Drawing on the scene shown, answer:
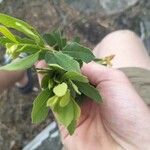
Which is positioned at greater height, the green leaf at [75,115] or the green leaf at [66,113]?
the green leaf at [66,113]

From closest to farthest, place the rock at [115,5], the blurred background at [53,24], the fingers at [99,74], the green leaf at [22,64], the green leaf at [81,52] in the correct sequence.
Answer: the green leaf at [22,64] < the green leaf at [81,52] < the fingers at [99,74] < the blurred background at [53,24] < the rock at [115,5]

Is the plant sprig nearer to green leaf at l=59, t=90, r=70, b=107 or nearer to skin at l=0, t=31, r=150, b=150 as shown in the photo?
green leaf at l=59, t=90, r=70, b=107

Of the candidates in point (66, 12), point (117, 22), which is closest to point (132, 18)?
point (117, 22)

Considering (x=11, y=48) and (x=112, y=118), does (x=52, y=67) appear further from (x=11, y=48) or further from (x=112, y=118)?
(x=112, y=118)

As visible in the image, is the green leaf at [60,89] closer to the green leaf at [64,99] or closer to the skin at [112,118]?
the green leaf at [64,99]

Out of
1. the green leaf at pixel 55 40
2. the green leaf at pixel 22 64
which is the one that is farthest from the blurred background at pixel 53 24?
the green leaf at pixel 22 64

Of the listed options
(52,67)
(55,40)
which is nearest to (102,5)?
(55,40)

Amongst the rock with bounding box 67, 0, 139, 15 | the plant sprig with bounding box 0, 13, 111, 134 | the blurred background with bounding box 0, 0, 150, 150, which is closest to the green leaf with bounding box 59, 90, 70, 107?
the plant sprig with bounding box 0, 13, 111, 134
